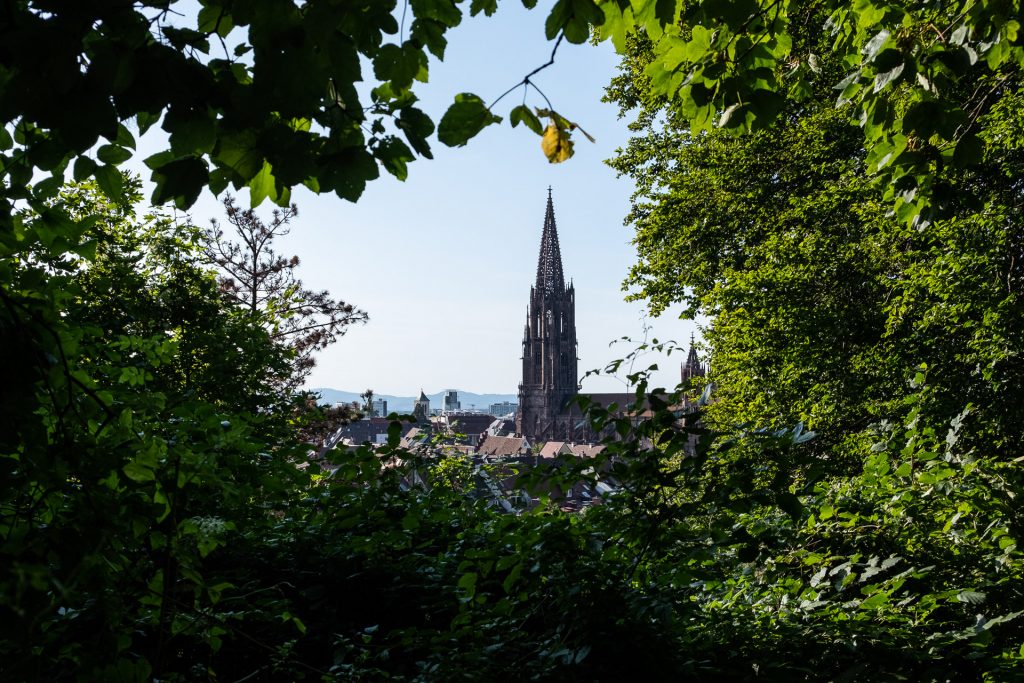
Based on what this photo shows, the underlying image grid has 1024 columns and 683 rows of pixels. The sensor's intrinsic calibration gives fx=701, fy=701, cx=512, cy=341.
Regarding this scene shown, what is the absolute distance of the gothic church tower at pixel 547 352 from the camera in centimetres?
8575

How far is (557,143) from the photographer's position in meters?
2.70

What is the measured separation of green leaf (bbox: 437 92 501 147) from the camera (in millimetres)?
2441

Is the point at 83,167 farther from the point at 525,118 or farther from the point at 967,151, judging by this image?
the point at 967,151

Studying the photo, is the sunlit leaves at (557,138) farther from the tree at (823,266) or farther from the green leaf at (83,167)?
the tree at (823,266)

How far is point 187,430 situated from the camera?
369 centimetres

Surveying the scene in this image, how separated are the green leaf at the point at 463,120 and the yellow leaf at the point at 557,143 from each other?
31 centimetres

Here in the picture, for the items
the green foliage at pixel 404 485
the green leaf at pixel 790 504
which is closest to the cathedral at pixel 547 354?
the green foliage at pixel 404 485

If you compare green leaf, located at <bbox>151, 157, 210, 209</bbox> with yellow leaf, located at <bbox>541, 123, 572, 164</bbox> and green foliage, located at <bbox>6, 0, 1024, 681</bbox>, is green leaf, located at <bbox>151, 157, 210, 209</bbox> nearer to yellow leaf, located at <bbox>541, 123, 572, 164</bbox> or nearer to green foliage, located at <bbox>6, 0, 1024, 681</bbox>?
green foliage, located at <bbox>6, 0, 1024, 681</bbox>

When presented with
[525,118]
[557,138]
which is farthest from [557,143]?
[525,118]

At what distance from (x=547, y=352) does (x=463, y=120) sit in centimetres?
8382

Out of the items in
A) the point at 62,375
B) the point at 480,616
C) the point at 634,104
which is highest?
the point at 634,104

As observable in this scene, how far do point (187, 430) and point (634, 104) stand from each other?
18.2 m

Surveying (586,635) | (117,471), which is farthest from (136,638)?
(586,635)

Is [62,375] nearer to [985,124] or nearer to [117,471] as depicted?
[117,471]
